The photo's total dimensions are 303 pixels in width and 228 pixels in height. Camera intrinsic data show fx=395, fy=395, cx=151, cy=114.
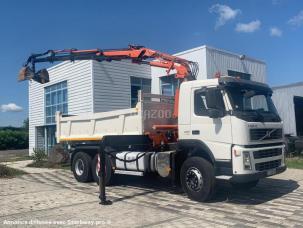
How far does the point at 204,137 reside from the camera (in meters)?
9.38

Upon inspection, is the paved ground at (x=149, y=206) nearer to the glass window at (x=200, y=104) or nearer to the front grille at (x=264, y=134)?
the front grille at (x=264, y=134)

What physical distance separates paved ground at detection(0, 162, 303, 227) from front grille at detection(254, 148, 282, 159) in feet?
3.64

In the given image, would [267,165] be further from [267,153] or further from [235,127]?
[235,127]

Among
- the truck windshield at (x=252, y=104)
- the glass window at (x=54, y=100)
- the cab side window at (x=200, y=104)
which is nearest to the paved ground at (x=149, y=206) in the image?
the truck windshield at (x=252, y=104)

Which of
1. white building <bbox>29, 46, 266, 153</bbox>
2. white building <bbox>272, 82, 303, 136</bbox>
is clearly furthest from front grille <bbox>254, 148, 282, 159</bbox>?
white building <bbox>272, 82, 303, 136</bbox>

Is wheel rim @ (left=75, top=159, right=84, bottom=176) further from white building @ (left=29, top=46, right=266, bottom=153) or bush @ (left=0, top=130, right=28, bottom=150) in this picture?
bush @ (left=0, top=130, right=28, bottom=150)

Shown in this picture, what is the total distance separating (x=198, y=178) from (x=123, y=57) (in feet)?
18.7

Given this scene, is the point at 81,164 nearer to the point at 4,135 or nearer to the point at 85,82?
the point at 85,82

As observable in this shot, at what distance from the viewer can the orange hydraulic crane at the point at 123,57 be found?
488 inches

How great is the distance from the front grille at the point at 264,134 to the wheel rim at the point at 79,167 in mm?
6365

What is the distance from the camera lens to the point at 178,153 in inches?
393

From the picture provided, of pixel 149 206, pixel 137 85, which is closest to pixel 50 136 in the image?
pixel 137 85

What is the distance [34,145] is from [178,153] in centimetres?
2029

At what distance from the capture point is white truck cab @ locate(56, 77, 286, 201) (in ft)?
28.9
